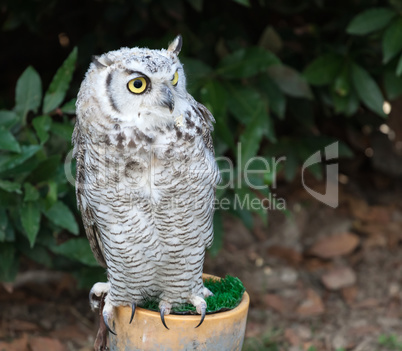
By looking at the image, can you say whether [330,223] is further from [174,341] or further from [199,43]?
[174,341]

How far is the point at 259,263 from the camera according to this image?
13.4ft

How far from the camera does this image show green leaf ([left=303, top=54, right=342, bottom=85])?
343 cm

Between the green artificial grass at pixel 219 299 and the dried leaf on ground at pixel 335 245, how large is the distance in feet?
6.13

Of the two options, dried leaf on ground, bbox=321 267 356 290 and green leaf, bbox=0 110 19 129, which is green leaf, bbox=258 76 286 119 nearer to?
dried leaf on ground, bbox=321 267 356 290

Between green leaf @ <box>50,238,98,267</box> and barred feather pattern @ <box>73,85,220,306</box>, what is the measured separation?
64cm

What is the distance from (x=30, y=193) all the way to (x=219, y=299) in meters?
1.03

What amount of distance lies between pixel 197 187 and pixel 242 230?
7.82 feet

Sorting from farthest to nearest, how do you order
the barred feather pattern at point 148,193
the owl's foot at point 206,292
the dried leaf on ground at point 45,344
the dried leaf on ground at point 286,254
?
the dried leaf on ground at point 286,254 → the dried leaf on ground at point 45,344 → the owl's foot at point 206,292 → the barred feather pattern at point 148,193

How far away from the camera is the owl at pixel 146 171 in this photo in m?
1.82

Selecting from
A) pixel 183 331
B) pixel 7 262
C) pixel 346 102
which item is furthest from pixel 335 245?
pixel 7 262

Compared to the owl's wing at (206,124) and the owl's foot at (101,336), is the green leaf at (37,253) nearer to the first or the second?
the owl's foot at (101,336)

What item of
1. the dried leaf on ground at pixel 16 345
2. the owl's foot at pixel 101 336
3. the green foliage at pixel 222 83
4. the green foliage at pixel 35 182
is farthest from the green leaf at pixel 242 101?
the dried leaf on ground at pixel 16 345

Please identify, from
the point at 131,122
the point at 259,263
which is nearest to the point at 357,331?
the point at 259,263

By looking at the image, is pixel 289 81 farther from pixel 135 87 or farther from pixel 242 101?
pixel 135 87
